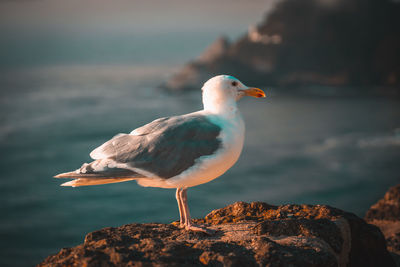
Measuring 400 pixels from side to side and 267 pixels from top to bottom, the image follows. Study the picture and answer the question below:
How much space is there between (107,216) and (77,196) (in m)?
3.38

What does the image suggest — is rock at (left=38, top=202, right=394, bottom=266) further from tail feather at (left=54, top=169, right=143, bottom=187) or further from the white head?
the white head

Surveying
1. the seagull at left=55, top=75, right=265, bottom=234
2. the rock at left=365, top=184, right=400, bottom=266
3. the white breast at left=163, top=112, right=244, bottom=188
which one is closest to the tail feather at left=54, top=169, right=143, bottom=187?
the seagull at left=55, top=75, right=265, bottom=234

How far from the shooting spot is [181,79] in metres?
46.2

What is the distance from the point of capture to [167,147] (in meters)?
5.52

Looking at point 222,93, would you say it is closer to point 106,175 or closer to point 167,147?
point 167,147

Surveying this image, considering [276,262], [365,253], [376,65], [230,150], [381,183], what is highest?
[376,65]

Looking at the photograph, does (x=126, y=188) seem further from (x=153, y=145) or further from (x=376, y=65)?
(x=376, y=65)

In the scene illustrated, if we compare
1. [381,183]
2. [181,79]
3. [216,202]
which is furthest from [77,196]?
[181,79]

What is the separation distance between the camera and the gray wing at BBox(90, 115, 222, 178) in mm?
5480

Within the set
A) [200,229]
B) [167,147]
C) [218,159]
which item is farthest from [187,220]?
[167,147]

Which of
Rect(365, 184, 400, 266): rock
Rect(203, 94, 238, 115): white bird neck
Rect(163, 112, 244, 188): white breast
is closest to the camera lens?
Rect(163, 112, 244, 188): white breast

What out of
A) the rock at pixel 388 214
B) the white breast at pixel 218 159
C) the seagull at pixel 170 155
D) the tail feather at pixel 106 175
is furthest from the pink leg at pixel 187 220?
the rock at pixel 388 214

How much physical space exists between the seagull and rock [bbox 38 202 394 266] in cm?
54

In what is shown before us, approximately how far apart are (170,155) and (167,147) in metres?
0.11
